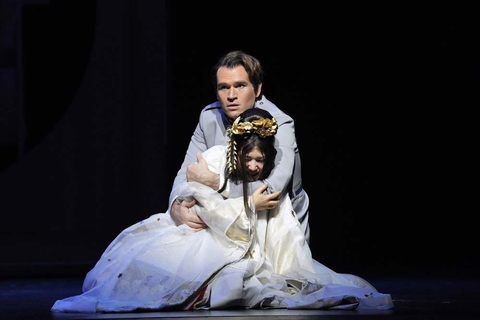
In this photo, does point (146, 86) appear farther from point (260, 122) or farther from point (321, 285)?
point (321, 285)

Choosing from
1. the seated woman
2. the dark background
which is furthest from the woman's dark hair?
the dark background

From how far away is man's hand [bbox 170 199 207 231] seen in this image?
314 centimetres

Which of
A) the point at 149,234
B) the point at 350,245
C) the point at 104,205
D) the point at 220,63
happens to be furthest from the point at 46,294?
the point at 350,245

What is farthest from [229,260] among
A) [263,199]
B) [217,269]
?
[263,199]

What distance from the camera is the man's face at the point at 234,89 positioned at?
3355 millimetres

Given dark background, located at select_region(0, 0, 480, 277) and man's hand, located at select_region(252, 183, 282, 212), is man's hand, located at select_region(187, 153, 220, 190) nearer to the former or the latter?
man's hand, located at select_region(252, 183, 282, 212)

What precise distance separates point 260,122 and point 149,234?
662mm

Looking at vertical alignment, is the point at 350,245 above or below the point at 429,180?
below

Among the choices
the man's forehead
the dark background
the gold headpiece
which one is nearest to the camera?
the gold headpiece

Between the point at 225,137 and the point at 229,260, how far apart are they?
786 mm

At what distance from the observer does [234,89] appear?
3365 mm

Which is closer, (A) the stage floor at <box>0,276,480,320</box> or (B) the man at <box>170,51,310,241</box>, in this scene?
(A) the stage floor at <box>0,276,480,320</box>

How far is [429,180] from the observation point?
199 inches

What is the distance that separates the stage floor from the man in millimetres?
549
